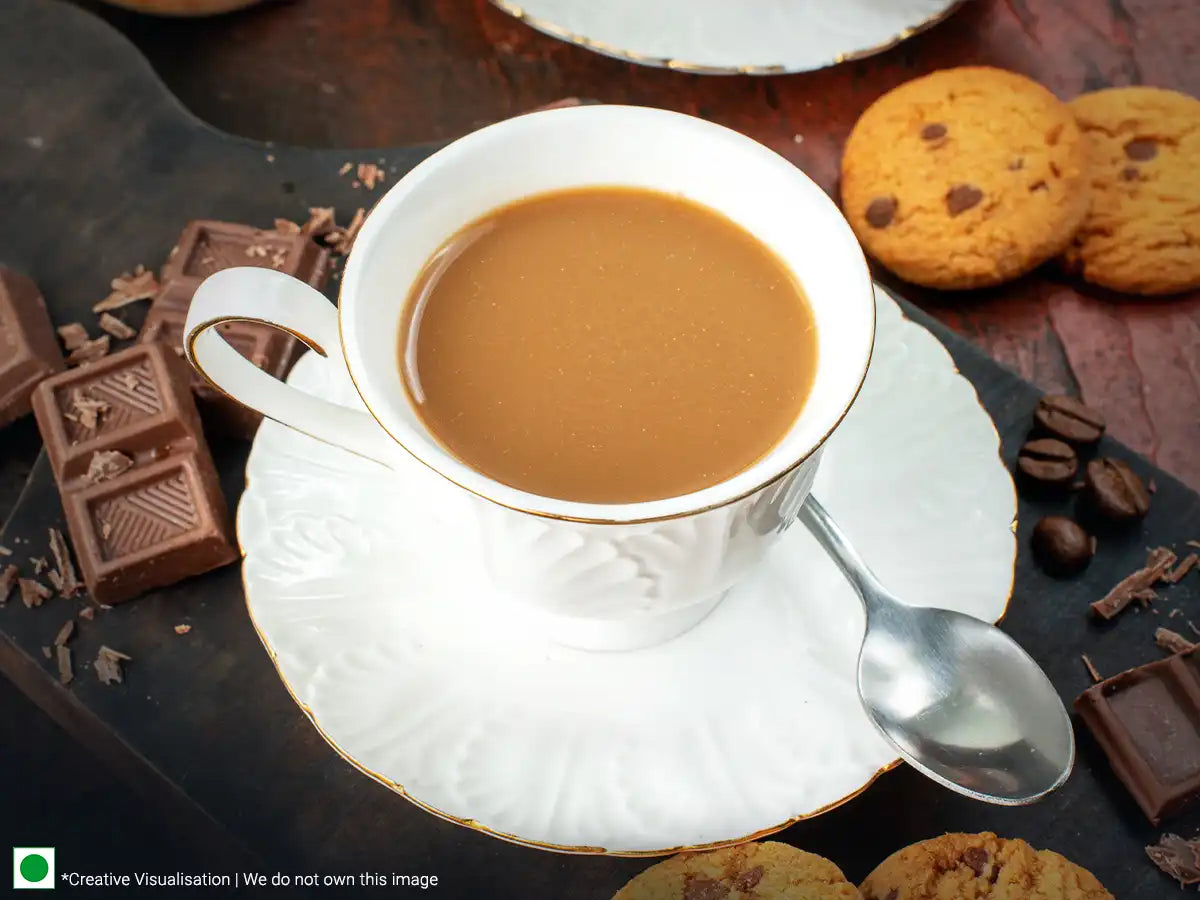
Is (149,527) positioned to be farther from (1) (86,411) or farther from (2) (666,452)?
(2) (666,452)

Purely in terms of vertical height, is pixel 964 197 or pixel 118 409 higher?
pixel 964 197

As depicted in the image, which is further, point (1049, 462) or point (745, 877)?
point (1049, 462)

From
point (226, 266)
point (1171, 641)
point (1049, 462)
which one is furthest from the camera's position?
point (226, 266)

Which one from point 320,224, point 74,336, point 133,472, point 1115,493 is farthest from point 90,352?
point 1115,493

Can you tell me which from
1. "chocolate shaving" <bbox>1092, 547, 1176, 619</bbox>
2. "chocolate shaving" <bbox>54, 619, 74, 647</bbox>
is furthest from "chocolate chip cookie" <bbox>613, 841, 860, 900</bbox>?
"chocolate shaving" <bbox>54, 619, 74, 647</bbox>

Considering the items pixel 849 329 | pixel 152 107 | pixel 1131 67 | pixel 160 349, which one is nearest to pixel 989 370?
pixel 849 329

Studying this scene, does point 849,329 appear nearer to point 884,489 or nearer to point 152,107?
point 884,489
